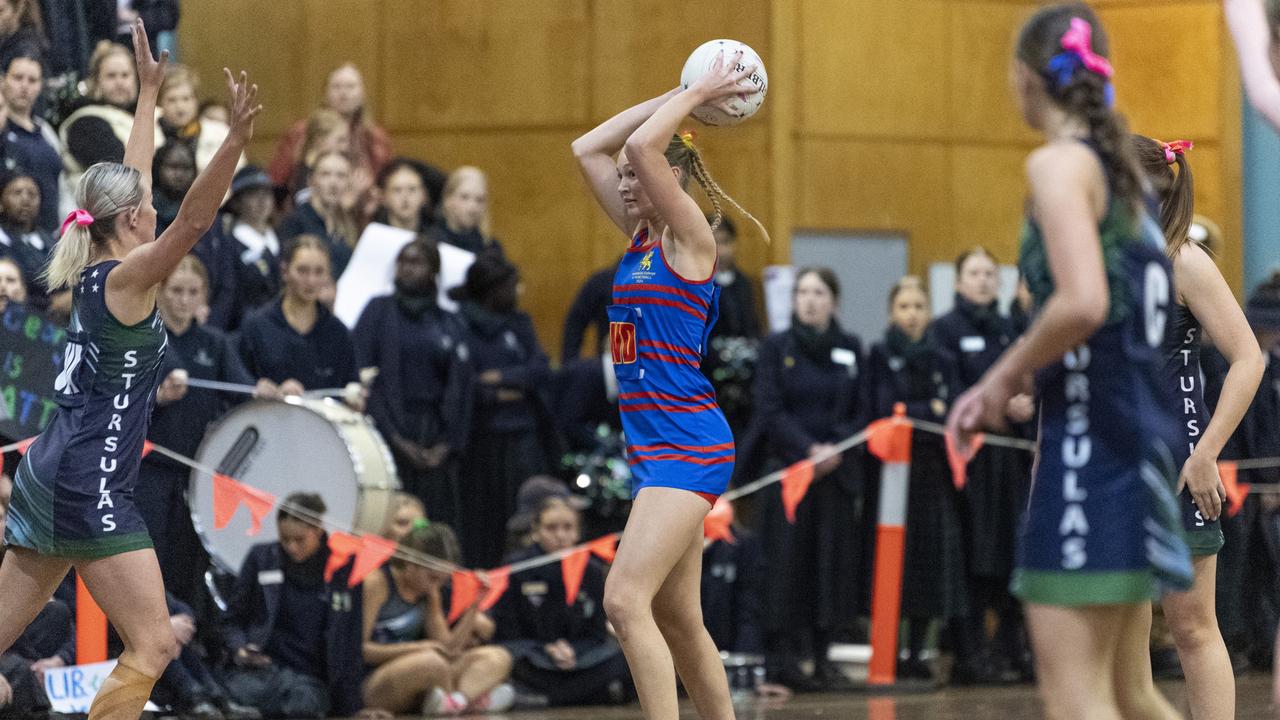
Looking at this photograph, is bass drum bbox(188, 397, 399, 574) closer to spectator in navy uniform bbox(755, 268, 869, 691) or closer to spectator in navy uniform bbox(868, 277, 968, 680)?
spectator in navy uniform bbox(755, 268, 869, 691)

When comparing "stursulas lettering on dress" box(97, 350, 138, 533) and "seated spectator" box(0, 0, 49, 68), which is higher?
"seated spectator" box(0, 0, 49, 68)

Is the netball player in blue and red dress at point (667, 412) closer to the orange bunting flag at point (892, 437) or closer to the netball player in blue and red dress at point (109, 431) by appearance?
the netball player in blue and red dress at point (109, 431)

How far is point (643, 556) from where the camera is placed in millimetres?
5723

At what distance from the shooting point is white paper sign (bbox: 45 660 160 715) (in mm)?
8164

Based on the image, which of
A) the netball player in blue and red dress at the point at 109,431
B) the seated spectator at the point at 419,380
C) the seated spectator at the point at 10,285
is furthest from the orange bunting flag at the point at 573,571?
the netball player in blue and red dress at the point at 109,431

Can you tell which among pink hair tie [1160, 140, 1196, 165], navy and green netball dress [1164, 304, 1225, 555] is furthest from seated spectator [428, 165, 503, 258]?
pink hair tie [1160, 140, 1196, 165]

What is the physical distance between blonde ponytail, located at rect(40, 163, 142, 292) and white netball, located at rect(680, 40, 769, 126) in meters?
1.79

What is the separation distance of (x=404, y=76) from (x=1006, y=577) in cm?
618

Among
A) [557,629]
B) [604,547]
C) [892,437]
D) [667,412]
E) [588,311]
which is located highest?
[588,311]

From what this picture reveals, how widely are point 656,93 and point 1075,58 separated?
381 inches

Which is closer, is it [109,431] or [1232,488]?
[109,431]

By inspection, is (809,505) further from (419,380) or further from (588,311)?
(419,380)

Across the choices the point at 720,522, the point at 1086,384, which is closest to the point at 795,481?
the point at 720,522

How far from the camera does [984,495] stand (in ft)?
36.0
